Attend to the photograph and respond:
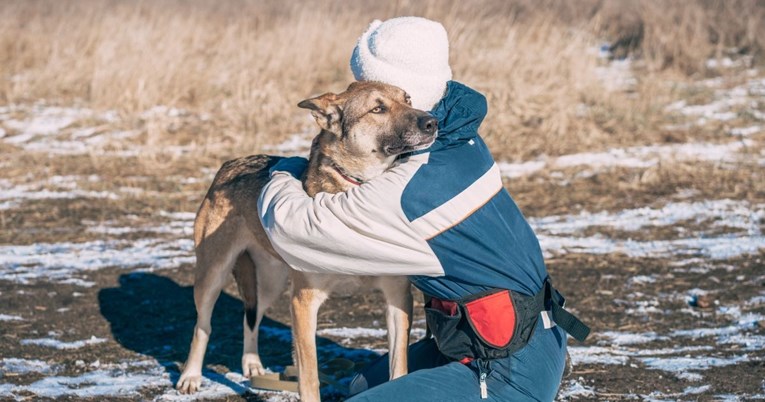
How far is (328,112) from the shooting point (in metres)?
4.68

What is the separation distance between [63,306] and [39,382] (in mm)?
1564

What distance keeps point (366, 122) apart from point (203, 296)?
156 cm

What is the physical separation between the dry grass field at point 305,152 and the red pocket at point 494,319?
4.51 ft

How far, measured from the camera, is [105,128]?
1226cm

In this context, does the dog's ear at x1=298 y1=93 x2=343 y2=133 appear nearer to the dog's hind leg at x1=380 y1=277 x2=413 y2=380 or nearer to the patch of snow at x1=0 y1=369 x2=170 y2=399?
the dog's hind leg at x1=380 y1=277 x2=413 y2=380

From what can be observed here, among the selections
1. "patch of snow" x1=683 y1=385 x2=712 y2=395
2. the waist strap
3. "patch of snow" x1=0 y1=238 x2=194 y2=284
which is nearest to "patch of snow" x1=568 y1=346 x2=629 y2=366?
"patch of snow" x1=683 y1=385 x2=712 y2=395

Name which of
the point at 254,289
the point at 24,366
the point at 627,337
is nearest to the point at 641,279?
A: the point at 627,337

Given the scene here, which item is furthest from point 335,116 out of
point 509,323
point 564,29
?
point 564,29

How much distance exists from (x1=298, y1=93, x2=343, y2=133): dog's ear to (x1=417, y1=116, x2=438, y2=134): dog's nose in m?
0.55

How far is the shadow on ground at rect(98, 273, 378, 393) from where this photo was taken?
19.9 ft

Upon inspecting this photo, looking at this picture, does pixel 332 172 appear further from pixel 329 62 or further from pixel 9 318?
pixel 329 62

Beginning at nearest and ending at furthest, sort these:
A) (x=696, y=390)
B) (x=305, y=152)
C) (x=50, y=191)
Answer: (x=696, y=390)
(x=50, y=191)
(x=305, y=152)

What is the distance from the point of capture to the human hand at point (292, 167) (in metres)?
4.96

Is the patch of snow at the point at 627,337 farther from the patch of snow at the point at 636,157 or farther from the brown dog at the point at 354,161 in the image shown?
the patch of snow at the point at 636,157
